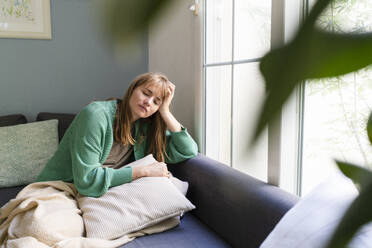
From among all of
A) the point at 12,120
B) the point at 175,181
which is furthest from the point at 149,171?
the point at 12,120

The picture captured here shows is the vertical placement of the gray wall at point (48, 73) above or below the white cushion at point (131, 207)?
above

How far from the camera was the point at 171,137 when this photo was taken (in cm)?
208

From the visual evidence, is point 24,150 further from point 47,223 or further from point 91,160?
point 47,223

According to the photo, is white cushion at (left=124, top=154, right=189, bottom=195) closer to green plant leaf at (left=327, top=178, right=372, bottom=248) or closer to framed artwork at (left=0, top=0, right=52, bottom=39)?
framed artwork at (left=0, top=0, right=52, bottom=39)

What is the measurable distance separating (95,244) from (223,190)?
1.99 feet

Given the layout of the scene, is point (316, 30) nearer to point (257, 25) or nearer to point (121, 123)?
point (257, 25)

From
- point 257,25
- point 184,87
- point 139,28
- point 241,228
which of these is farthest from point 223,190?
point 139,28

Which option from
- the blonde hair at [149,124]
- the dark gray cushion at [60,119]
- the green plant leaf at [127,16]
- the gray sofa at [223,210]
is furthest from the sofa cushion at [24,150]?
the green plant leaf at [127,16]

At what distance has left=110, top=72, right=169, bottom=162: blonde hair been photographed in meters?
1.90

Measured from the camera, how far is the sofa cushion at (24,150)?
221 cm

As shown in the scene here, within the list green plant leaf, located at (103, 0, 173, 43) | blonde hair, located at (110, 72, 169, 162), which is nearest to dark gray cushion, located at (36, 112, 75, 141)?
blonde hair, located at (110, 72, 169, 162)

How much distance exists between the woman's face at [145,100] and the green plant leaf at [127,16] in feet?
5.71

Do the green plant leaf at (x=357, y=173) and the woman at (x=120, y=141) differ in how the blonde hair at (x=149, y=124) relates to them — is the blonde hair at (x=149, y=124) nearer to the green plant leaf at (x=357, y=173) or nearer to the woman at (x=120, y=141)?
the woman at (x=120, y=141)

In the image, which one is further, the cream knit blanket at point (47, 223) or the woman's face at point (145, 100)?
the woman's face at point (145, 100)
